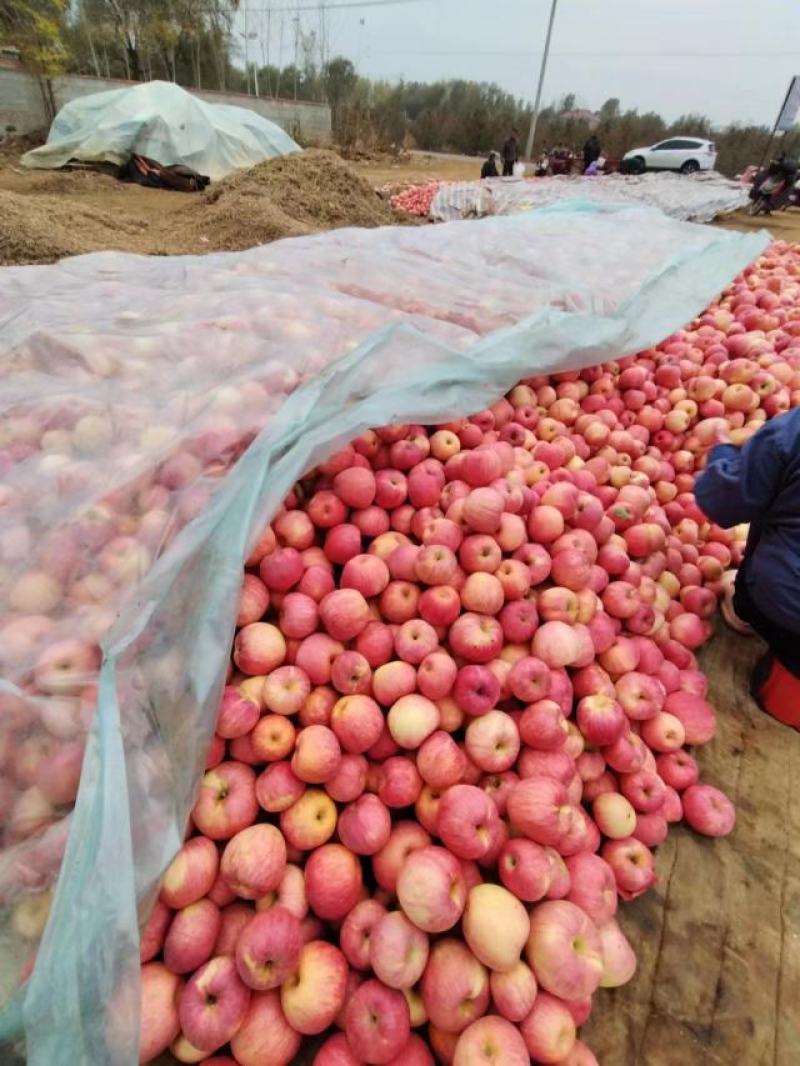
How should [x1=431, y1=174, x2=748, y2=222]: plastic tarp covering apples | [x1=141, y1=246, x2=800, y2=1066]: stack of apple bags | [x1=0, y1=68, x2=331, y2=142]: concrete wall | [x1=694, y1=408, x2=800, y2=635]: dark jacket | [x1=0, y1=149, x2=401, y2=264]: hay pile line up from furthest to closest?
[x1=0, y1=68, x2=331, y2=142]: concrete wall → [x1=431, y1=174, x2=748, y2=222]: plastic tarp covering apples → [x1=0, y1=149, x2=401, y2=264]: hay pile → [x1=694, y1=408, x2=800, y2=635]: dark jacket → [x1=141, y1=246, x2=800, y2=1066]: stack of apple bags

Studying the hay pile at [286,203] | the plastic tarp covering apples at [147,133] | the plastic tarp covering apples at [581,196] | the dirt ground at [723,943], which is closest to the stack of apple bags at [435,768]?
the dirt ground at [723,943]

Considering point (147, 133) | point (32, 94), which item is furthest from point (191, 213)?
point (32, 94)

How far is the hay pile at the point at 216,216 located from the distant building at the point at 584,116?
94.4 feet

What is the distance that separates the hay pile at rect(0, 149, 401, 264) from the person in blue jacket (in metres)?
5.22

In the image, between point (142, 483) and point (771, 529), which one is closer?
point (142, 483)

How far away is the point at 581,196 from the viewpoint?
9.92 metres

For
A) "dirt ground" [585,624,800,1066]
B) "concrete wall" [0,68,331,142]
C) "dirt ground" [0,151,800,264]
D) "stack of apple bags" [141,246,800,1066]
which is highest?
"concrete wall" [0,68,331,142]

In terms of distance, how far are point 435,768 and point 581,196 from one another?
11.2 metres

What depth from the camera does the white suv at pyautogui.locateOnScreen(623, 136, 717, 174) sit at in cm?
2067

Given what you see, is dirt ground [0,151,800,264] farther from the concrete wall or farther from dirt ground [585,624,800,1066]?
the concrete wall

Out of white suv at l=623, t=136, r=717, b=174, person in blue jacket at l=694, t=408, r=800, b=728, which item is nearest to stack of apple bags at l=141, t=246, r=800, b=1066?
person in blue jacket at l=694, t=408, r=800, b=728

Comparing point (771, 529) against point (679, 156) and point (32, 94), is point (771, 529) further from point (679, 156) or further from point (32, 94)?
point (679, 156)

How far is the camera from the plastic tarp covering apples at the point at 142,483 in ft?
3.62

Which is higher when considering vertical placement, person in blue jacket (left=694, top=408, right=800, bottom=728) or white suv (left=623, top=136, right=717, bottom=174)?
white suv (left=623, top=136, right=717, bottom=174)
